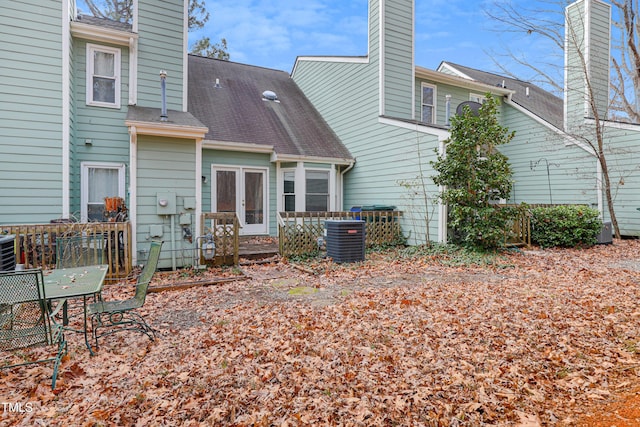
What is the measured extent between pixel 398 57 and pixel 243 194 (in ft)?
21.9

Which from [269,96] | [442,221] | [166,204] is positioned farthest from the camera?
[269,96]

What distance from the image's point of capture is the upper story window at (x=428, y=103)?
13109 mm

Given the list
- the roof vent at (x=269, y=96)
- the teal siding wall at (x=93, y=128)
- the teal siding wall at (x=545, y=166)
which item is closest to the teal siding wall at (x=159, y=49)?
the teal siding wall at (x=93, y=128)

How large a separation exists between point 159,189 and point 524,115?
14.0 m

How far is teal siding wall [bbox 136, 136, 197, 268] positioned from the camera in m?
7.40

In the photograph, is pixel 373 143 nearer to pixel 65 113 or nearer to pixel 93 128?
pixel 93 128

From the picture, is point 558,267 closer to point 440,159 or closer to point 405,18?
point 440,159

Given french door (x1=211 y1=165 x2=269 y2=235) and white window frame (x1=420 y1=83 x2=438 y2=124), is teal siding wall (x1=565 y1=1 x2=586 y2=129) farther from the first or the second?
french door (x1=211 y1=165 x2=269 y2=235)

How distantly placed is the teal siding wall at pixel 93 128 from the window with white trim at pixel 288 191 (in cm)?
462

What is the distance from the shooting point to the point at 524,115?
14.1 metres

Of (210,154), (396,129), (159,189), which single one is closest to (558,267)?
(396,129)

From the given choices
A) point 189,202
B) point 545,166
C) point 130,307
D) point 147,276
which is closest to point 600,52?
point 545,166

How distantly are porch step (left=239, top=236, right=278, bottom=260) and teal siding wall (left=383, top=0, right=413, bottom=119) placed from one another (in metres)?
5.46

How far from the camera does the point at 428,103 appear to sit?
43.5 feet
